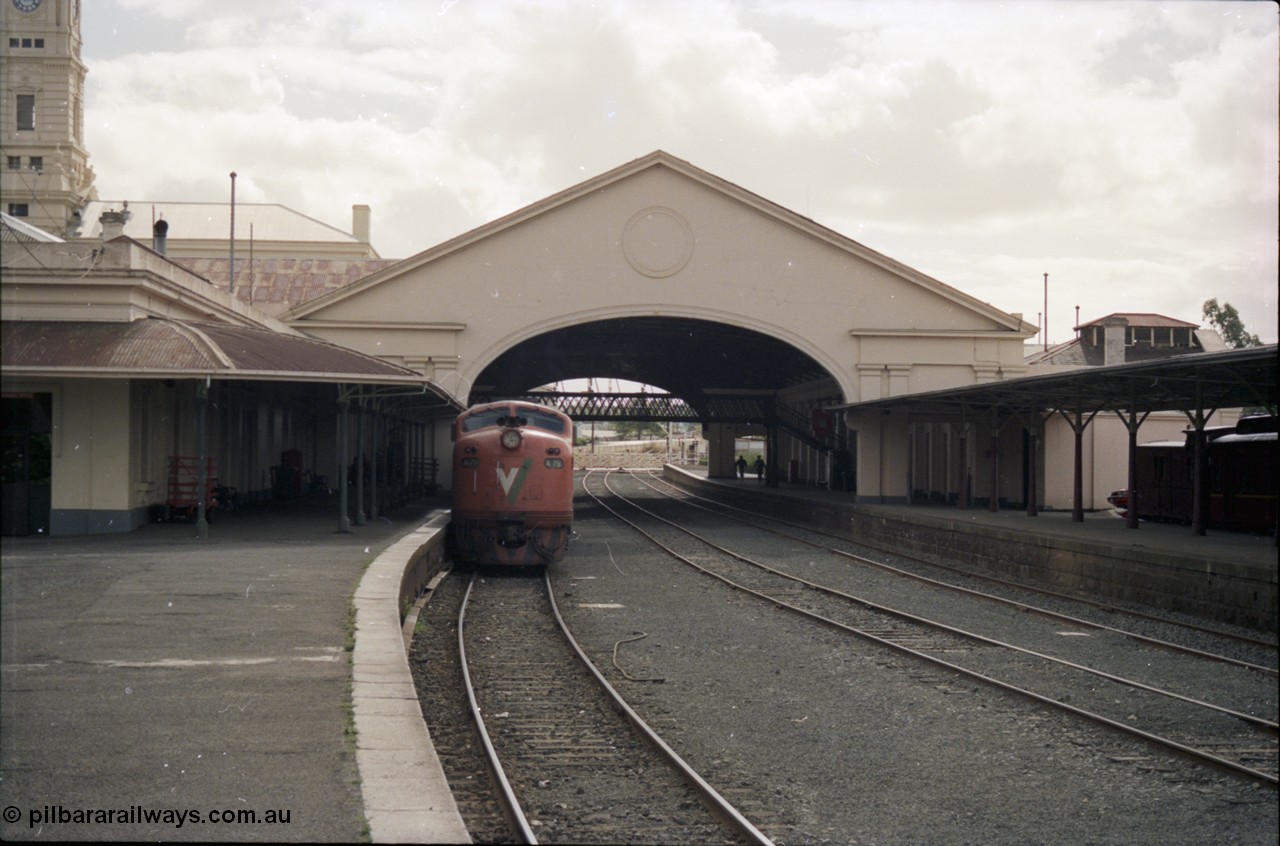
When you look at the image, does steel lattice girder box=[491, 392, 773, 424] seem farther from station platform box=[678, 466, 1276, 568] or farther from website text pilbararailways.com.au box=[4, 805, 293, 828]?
website text pilbararailways.com.au box=[4, 805, 293, 828]

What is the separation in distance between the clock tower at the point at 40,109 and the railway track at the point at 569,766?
4.04 m

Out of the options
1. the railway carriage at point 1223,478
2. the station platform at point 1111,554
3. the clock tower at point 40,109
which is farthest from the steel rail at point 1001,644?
the clock tower at point 40,109

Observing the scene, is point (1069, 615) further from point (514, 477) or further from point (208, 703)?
point (208, 703)

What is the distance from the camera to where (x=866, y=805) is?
7.29m

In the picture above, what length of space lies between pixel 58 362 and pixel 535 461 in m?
7.41

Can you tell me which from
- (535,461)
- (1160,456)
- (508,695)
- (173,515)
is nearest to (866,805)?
(508,695)

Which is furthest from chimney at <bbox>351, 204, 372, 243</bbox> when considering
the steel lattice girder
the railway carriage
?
the railway carriage

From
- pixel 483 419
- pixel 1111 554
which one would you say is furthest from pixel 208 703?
pixel 1111 554

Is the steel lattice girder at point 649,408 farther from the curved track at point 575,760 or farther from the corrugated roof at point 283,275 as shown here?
Result: the curved track at point 575,760

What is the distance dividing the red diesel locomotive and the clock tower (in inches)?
644

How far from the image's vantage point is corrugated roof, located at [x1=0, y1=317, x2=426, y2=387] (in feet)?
55.3

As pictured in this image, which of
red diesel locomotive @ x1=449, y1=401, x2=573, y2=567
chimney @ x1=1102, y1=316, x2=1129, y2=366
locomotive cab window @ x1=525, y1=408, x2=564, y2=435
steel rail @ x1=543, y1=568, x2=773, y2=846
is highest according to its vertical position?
chimney @ x1=1102, y1=316, x2=1129, y2=366

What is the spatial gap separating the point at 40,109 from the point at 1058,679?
10.2 metres

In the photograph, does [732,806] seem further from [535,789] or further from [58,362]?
[58,362]
